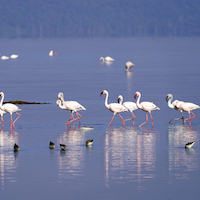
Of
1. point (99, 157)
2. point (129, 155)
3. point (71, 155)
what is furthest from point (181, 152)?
point (71, 155)

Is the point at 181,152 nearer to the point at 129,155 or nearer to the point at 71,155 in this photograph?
the point at 129,155

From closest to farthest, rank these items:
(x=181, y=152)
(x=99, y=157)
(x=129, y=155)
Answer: (x=99, y=157)
(x=129, y=155)
(x=181, y=152)

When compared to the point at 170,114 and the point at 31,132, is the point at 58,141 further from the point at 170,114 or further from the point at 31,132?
the point at 170,114

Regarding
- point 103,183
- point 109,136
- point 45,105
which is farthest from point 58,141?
point 45,105

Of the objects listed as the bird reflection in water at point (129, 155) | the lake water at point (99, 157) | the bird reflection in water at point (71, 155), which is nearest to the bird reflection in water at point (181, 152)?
the lake water at point (99, 157)

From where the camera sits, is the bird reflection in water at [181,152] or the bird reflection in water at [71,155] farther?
the bird reflection in water at [181,152]

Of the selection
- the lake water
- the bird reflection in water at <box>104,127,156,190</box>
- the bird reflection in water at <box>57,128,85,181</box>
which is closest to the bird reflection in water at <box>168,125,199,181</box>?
the lake water

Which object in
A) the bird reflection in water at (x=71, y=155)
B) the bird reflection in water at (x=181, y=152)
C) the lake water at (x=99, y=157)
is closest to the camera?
the lake water at (x=99, y=157)

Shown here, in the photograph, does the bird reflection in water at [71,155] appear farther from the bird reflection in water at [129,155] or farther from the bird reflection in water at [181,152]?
the bird reflection in water at [181,152]

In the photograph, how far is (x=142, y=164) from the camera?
15.9 meters

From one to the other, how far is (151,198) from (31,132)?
26.2 feet

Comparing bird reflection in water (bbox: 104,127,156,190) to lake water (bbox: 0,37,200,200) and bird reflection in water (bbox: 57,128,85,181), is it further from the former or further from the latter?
bird reflection in water (bbox: 57,128,85,181)

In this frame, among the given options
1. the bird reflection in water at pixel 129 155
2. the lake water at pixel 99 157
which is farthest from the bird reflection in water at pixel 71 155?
the bird reflection in water at pixel 129 155

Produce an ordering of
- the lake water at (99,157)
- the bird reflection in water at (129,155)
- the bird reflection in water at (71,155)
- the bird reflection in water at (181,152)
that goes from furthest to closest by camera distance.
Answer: the bird reflection in water at (181,152), the bird reflection in water at (71,155), the bird reflection in water at (129,155), the lake water at (99,157)
